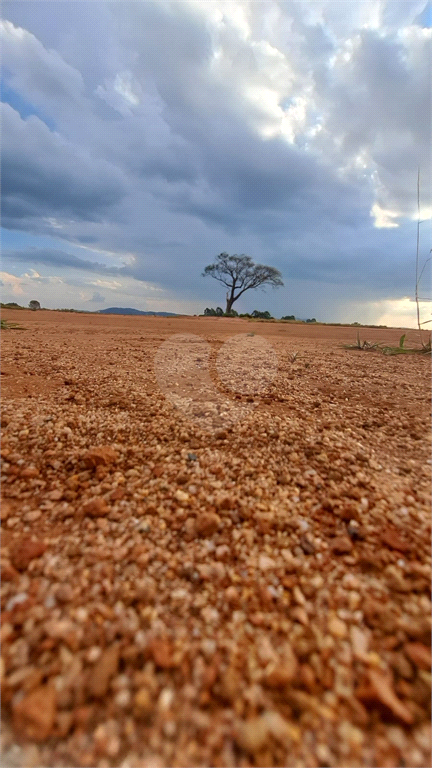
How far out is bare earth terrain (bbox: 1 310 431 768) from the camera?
2.82 ft

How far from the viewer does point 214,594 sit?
125 cm

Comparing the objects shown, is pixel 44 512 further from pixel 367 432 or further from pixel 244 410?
pixel 367 432

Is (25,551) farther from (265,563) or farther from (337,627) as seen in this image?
(337,627)

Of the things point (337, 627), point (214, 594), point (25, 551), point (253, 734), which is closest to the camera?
point (253, 734)

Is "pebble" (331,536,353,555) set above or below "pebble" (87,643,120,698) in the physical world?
above

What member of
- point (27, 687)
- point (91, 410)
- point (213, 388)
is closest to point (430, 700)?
point (27, 687)

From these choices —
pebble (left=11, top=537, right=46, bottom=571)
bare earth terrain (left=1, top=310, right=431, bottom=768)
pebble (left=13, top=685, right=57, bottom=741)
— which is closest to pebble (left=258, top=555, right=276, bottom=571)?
bare earth terrain (left=1, top=310, right=431, bottom=768)

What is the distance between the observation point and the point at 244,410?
314 cm

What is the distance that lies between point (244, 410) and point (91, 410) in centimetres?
143

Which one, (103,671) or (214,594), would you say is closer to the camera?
(103,671)

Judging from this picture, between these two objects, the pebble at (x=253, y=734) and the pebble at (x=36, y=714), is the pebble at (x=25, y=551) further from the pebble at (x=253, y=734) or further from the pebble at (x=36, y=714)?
the pebble at (x=253, y=734)

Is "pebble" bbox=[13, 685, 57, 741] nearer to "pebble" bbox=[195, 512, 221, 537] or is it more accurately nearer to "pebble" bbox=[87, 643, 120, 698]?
"pebble" bbox=[87, 643, 120, 698]

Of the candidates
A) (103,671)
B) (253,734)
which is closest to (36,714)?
(103,671)

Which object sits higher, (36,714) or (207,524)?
(207,524)
